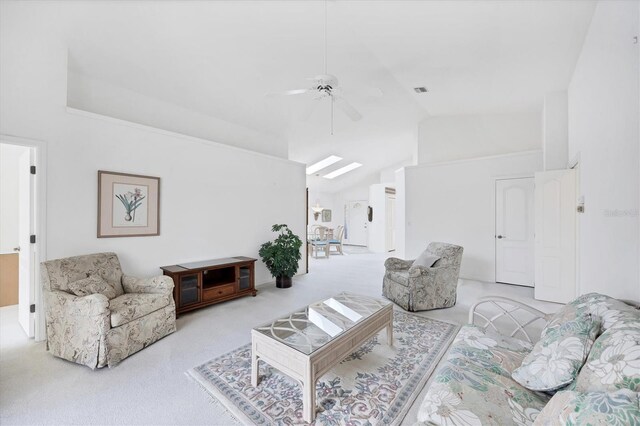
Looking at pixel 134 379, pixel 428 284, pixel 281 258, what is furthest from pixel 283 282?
pixel 134 379

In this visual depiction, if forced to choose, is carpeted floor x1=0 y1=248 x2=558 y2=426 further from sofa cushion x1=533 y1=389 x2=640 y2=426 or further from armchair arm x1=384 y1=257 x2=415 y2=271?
sofa cushion x1=533 y1=389 x2=640 y2=426

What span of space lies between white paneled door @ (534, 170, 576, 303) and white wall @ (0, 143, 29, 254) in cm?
723

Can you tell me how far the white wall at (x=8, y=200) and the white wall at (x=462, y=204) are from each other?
6530 millimetres

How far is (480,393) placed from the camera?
132 cm

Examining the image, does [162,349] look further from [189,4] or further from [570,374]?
[189,4]

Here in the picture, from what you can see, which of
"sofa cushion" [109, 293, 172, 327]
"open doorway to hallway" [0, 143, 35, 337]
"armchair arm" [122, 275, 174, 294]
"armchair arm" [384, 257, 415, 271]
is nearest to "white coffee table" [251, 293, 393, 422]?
"sofa cushion" [109, 293, 172, 327]

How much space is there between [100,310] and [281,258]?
264cm

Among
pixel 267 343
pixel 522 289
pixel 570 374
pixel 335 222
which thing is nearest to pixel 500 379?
pixel 570 374

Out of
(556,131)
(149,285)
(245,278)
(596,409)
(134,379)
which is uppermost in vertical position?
(556,131)

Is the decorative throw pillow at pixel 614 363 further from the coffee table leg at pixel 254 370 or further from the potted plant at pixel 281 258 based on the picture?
the potted plant at pixel 281 258

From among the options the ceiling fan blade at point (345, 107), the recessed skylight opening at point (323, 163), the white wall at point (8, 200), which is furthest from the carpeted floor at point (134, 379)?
the recessed skylight opening at point (323, 163)

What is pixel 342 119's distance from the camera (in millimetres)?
5582

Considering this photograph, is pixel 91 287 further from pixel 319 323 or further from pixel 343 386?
pixel 343 386

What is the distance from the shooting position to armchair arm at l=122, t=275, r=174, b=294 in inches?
116
